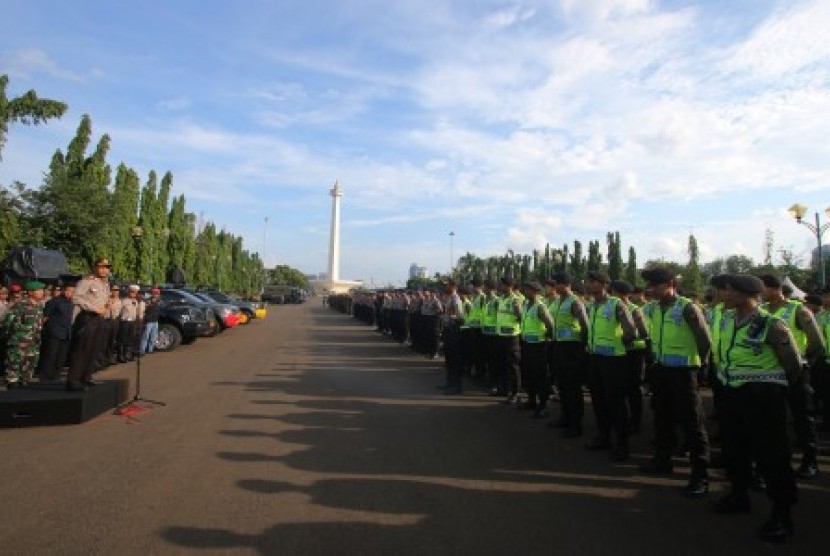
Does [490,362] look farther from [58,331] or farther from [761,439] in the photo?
[58,331]

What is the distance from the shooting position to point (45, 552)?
424 centimetres

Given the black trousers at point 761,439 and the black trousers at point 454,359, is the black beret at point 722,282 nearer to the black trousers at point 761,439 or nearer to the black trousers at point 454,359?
the black trousers at point 761,439

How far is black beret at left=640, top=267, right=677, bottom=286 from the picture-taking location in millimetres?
6371

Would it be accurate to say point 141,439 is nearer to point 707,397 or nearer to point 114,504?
point 114,504

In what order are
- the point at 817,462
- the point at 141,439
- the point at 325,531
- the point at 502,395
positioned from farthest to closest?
the point at 502,395 → the point at 141,439 → the point at 817,462 → the point at 325,531

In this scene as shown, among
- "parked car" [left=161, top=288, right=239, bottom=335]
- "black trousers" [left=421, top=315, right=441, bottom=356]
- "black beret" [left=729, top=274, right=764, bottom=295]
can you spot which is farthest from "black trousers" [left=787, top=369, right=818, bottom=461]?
"parked car" [left=161, top=288, right=239, bottom=335]

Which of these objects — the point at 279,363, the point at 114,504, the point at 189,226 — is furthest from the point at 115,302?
the point at 189,226

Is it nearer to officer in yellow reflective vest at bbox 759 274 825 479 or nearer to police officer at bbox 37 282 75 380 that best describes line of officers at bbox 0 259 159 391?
police officer at bbox 37 282 75 380

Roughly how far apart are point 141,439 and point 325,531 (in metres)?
3.73

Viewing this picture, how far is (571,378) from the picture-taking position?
813cm

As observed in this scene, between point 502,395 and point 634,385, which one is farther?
point 502,395

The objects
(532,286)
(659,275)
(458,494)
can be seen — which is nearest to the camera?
(458,494)

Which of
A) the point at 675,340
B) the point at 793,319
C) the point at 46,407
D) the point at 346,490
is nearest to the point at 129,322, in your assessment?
the point at 46,407

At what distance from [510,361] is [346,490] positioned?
5.16 metres
